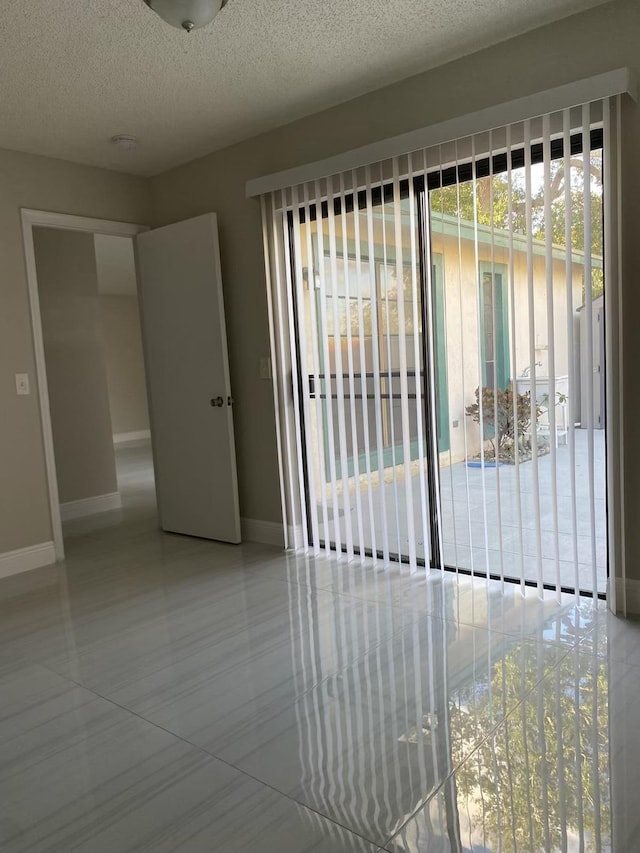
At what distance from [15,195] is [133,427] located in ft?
24.9

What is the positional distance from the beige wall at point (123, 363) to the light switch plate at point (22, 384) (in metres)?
6.96

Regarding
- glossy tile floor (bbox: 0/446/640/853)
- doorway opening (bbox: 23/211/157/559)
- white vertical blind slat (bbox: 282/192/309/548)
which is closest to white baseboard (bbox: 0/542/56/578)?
glossy tile floor (bbox: 0/446/640/853)

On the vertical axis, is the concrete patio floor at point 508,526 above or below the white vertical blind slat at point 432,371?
below

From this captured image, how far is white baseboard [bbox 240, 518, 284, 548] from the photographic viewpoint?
4160 millimetres

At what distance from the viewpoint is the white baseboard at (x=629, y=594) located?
9.19 feet

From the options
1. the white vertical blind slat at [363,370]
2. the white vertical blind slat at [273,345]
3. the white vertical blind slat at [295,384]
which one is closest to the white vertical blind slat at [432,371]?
the white vertical blind slat at [363,370]

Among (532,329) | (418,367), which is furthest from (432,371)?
(532,329)

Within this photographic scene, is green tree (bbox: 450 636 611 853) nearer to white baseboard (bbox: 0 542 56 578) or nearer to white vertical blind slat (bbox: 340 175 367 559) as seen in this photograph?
white vertical blind slat (bbox: 340 175 367 559)

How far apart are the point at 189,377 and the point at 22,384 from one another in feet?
3.32

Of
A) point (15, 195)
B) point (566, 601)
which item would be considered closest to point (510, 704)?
point (566, 601)

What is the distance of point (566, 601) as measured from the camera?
9.70ft

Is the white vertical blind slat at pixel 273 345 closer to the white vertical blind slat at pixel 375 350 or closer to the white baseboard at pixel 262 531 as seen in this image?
the white baseboard at pixel 262 531

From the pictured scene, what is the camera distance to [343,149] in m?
3.53

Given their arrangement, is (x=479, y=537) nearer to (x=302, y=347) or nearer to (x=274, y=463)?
(x=274, y=463)
